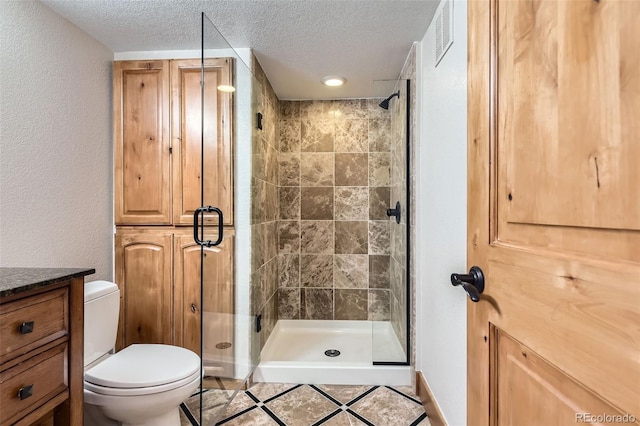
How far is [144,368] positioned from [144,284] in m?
0.69

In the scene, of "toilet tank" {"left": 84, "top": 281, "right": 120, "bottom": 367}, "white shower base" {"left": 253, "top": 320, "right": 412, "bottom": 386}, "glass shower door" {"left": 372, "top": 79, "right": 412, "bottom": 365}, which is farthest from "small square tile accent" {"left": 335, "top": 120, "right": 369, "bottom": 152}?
"toilet tank" {"left": 84, "top": 281, "right": 120, "bottom": 367}

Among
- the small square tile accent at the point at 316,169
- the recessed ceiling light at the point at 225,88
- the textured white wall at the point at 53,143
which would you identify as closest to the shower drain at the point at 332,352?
the small square tile accent at the point at 316,169

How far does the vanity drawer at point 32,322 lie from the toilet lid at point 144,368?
46 cm

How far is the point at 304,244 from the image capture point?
3164mm

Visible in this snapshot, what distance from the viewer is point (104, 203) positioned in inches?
83.2

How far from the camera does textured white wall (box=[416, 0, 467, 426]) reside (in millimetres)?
1317

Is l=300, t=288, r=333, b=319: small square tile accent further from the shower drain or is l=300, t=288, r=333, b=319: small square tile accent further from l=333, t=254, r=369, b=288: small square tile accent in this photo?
the shower drain

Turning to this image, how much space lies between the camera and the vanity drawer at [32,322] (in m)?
0.94

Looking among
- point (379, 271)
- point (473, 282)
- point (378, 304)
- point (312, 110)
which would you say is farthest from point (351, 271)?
point (473, 282)

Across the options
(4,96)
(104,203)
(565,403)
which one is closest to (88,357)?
(104,203)

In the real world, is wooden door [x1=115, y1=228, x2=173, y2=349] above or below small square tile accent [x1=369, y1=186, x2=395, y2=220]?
below

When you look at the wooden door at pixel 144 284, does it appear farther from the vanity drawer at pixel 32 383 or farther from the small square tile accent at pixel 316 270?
the small square tile accent at pixel 316 270

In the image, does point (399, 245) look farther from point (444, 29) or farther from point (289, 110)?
point (289, 110)

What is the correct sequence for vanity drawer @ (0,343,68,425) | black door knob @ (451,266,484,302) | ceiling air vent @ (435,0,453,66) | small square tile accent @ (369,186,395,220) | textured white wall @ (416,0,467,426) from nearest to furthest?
black door knob @ (451,266,484,302), vanity drawer @ (0,343,68,425), textured white wall @ (416,0,467,426), ceiling air vent @ (435,0,453,66), small square tile accent @ (369,186,395,220)
